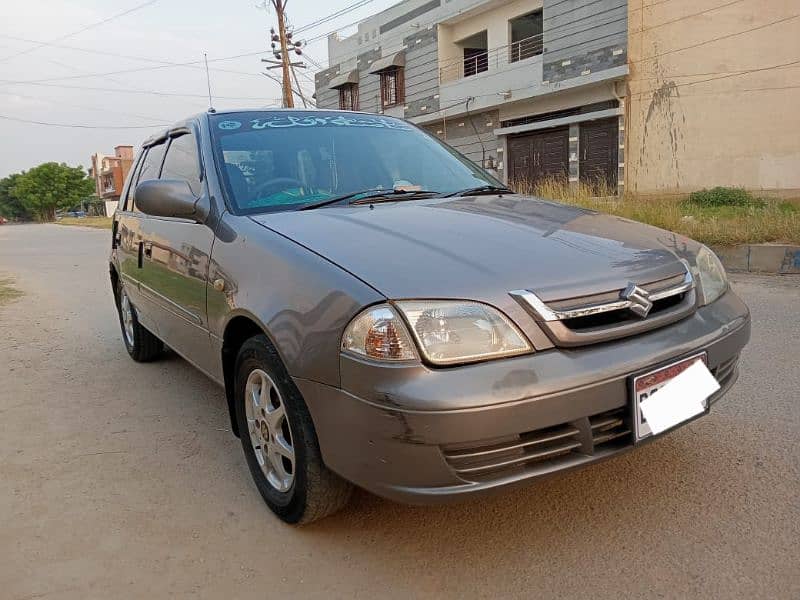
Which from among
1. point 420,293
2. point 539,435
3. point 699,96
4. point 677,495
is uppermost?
point 699,96

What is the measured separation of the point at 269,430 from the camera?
2275 mm

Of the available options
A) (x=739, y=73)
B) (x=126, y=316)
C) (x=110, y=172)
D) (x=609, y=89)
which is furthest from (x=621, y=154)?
(x=110, y=172)

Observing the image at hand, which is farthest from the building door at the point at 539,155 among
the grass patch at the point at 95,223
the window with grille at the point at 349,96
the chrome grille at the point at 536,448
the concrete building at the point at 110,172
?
the concrete building at the point at 110,172

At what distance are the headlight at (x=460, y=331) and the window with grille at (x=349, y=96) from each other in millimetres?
26835

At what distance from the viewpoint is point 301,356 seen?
6.27 ft

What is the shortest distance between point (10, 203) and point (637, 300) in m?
111

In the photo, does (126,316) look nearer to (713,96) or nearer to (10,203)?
(713,96)

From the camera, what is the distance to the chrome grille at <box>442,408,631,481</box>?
5.62ft

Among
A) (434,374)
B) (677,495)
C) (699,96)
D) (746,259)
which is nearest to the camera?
(434,374)

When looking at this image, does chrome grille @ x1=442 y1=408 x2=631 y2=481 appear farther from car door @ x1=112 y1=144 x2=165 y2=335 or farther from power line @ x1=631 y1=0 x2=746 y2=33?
power line @ x1=631 y1=0 x2=746 y2=33

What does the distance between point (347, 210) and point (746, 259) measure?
5.68m

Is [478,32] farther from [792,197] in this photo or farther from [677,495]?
[677,495]

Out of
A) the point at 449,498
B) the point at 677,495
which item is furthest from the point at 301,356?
the point at 677,495

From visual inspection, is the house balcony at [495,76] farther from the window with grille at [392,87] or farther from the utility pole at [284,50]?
the utility pole at [284,50]
